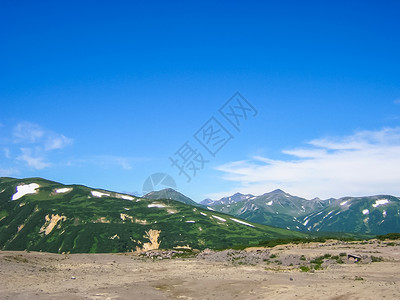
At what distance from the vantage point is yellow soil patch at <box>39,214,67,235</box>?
173 m

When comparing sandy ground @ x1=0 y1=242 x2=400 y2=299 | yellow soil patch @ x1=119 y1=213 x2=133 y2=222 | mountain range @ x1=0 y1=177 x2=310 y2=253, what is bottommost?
sandy ground @ x1=0 y1=242 x2=400 y2=299

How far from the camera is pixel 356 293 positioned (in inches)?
969

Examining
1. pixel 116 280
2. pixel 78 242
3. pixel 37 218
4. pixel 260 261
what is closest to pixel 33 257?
pixel 116 280

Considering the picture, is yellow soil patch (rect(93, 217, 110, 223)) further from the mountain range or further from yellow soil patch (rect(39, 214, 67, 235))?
yellow soil patch (rect(39, 214, 67, 235))

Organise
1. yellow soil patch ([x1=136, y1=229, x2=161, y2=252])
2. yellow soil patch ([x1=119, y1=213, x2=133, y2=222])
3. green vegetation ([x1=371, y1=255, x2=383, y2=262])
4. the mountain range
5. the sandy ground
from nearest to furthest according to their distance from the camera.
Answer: the sandy ground → green vegetation ([x1=371, y1=255, x2=383, y2=262]) → the mountain range → yellow soil patch ([x1=136, y1=229, x2=161, y2=252]) → yellow soil patch ([x1=119, y1=213, x2=133, y2=222])

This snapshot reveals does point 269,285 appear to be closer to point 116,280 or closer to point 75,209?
point 116,280

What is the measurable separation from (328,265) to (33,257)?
48.4 meters

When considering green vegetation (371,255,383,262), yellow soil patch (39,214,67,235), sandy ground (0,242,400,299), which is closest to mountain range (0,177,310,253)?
yellow soil patch (39,214,67,235)

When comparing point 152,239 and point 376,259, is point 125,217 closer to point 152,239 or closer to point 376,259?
point 152,239

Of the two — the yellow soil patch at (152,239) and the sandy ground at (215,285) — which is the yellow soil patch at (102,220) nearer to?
the yellow soil patch at (152,239)

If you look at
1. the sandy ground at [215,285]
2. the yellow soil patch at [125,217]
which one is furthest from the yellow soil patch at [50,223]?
the sandy ground at [215,285]

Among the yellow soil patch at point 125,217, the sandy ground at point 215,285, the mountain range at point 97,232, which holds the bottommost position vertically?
the sandy ground at point 215,285

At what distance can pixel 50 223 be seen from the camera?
177 meters

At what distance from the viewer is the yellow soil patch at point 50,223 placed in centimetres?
17262
